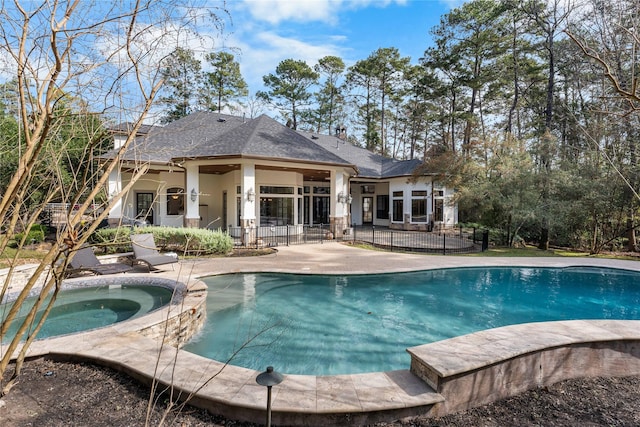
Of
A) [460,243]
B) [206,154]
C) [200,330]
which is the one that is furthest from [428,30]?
[200,330]

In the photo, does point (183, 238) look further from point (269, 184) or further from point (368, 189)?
point (368, 189)

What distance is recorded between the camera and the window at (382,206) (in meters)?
24.0

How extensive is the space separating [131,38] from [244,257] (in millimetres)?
10400

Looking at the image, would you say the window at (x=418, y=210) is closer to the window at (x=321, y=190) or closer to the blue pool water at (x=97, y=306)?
the window at (x=321, y=190)

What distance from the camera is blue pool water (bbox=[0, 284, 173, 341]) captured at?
6.11 m

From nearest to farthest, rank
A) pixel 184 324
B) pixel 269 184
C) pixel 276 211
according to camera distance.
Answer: pixel 184 324 < pixel 269 184 < pixel 276 211

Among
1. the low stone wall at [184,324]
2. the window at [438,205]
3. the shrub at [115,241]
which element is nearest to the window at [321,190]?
the window at [438,205]

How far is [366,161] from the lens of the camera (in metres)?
25.1

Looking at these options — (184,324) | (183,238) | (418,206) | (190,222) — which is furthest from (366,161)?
(184,324)

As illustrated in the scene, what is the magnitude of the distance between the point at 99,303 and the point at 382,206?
64.8 feet

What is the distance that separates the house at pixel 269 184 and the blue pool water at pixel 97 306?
279 centimetres

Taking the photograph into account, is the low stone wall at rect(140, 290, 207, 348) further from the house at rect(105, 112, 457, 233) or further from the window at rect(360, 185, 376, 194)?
the window at rect(360, 185, 376, 194)

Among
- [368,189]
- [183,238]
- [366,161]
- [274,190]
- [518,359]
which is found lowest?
[518,359]

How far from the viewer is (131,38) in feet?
6.81
